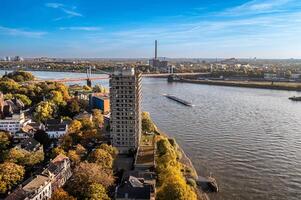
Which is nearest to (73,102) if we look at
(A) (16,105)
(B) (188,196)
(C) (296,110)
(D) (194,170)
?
(A) (16,105)

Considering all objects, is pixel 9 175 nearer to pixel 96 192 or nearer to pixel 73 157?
pixel 73 157

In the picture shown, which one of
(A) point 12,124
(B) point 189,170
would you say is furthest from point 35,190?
(A) point 12,124

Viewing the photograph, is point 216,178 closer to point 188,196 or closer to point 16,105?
point 188,196

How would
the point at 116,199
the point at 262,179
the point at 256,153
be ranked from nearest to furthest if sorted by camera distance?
the point at 116,199 → the point at 262,179 → the point at 256,153

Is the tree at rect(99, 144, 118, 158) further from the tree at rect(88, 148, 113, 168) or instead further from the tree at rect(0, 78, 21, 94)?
the tree at rect(0, 78, 21, 94)

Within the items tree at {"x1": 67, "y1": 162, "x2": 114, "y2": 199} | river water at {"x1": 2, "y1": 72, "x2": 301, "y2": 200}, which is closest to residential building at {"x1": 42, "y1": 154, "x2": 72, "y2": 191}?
tree at {"x1": 67, "y1": 162, "x2": 114, "y2": 199}
